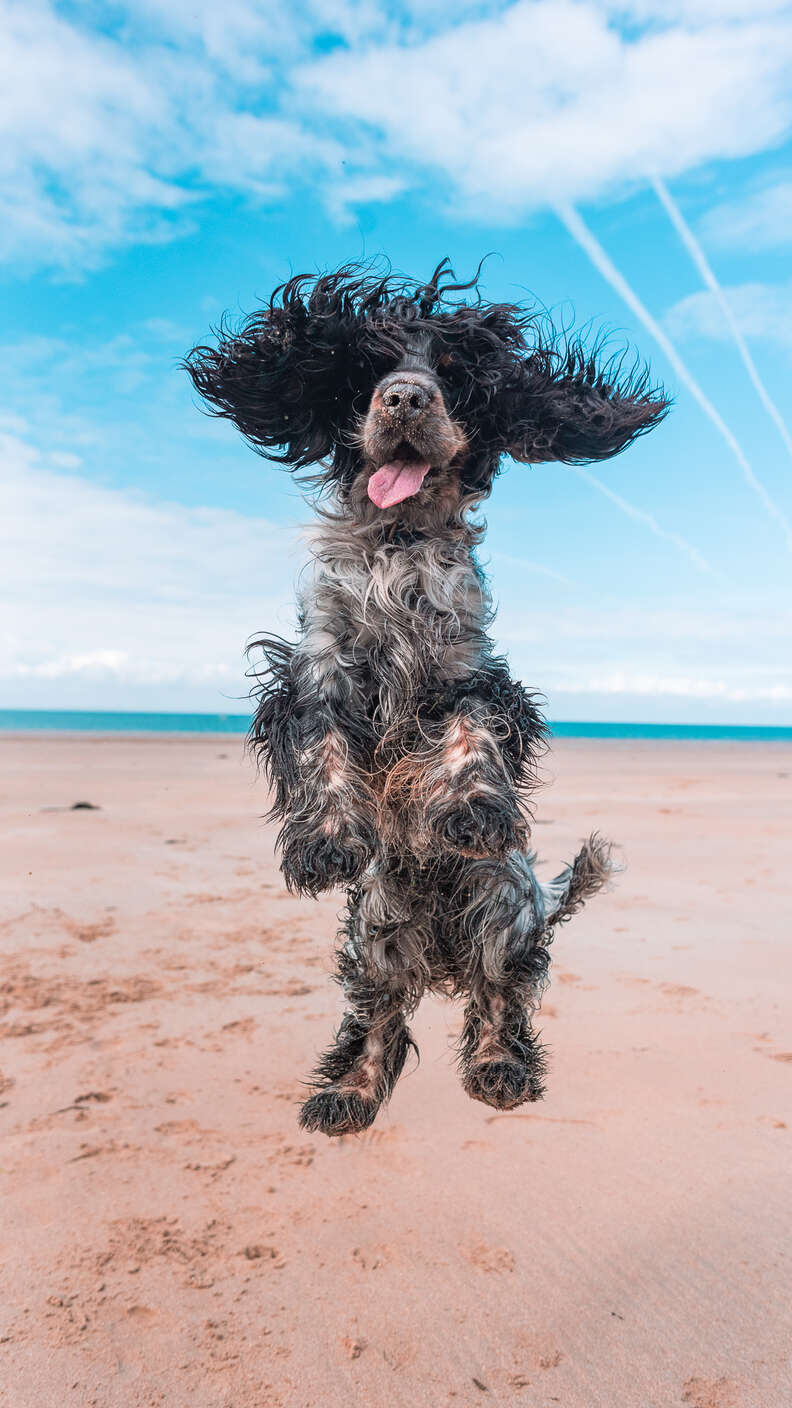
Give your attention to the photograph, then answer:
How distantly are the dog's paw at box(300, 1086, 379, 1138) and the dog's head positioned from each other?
2.08 metres

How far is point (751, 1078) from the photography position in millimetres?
4828

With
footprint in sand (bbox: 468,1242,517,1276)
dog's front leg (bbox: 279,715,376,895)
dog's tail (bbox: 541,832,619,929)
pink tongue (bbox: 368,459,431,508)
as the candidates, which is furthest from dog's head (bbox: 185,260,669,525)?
footprint in sand (bbox: 468,1242,517,1276)

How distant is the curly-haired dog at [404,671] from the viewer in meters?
3.05

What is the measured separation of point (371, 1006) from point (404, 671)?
130 cm

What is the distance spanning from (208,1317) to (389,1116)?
1479 millimetres

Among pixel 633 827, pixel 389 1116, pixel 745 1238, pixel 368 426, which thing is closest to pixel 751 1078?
pixel 745 1238

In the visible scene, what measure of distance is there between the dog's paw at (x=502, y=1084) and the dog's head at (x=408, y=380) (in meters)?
1.95

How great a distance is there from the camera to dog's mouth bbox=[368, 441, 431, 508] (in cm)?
313

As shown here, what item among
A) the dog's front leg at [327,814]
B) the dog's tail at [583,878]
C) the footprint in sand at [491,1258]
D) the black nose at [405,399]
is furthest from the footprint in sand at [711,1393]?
the black nose at [405,399]

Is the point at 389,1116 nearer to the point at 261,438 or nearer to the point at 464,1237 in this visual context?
the point at 464,1237

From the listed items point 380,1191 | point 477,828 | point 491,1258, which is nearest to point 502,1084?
point 491,1258

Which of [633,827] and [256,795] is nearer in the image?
[633,827]

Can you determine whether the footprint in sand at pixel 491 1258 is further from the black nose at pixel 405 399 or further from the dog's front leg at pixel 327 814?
the black nose at pixel 405 399

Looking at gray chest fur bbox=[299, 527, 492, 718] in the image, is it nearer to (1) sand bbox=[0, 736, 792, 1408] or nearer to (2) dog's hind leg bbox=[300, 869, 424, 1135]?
(2) dog's hind leg bbox=[300, 869, 424, 1135]
